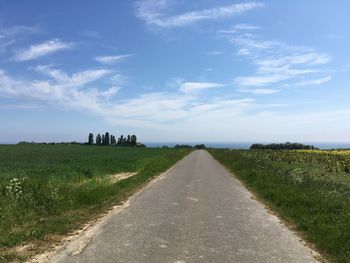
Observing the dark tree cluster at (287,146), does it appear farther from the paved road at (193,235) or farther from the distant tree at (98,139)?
the paved road at (193,235)

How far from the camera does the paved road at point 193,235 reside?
24.0 ft

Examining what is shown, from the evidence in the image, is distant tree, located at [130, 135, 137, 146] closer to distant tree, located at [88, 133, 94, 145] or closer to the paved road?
distant tree, located at [88, 133, 94, 145]

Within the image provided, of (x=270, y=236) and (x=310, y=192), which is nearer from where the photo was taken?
(x=270, y=236)

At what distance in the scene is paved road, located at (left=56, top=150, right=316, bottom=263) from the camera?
7.32 meters

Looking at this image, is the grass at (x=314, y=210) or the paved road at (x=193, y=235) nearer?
the paved road at (x=193, y=235)

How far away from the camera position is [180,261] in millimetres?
6938

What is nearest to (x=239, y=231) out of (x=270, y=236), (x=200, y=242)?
(x=270, y=236)

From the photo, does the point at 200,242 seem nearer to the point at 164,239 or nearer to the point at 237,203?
the point at 164,239

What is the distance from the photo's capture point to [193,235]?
353 inches

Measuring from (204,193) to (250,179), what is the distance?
6.35 m

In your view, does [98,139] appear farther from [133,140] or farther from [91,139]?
[133,140]

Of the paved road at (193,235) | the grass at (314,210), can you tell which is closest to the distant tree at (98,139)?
the grass at (314,210)

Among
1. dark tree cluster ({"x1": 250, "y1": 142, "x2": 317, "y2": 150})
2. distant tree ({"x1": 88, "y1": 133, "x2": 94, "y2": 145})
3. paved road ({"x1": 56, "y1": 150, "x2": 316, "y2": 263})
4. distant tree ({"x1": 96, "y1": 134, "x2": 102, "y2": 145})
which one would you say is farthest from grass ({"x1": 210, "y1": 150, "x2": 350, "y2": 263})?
distant tree ({"x1": 96, "y1": 134, "x2": 102, "y2": 145})

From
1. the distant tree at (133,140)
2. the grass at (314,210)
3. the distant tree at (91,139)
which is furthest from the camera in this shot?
the distant tree at (91,139)
